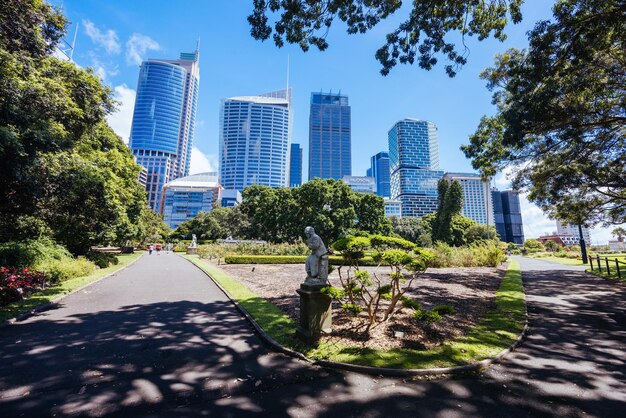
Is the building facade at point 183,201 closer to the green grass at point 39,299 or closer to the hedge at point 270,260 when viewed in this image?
the hedge at point 270,260

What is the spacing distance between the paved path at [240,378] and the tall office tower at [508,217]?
5034 inches

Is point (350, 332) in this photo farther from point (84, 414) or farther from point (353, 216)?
point (353, 216)

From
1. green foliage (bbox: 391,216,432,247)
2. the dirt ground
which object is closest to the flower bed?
the dirt ground

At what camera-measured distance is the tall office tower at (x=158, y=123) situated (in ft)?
497

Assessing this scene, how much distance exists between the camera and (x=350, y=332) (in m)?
6.14

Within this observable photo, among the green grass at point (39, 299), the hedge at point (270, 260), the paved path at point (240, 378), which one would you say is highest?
the hedge at point (270, 260)

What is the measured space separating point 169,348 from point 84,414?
Answer: 2.13 m

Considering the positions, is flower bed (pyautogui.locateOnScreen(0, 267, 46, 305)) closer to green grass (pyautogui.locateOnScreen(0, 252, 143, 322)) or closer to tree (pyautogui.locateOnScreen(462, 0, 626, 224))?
green grass (pyautogui.locateOnScreen(0, 252, 143, 322))

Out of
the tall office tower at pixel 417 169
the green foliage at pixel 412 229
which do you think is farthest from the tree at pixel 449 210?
the tall office tower at pixel 417 169

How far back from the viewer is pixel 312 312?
565 centimetres

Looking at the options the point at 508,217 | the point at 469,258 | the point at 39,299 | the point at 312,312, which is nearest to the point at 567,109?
the point at 312,312

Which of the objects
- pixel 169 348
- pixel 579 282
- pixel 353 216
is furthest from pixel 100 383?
pixel 353 216

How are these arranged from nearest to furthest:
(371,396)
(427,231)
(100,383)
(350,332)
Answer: (371,396) < (100,383) < (350,332) < (427,231)

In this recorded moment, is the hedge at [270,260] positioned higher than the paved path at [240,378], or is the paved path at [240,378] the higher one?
the hedge at [270,260]
